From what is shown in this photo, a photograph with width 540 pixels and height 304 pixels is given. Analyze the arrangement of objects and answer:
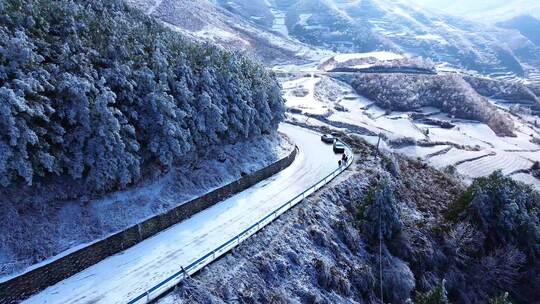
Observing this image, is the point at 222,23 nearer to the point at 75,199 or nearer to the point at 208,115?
the point at 208,115

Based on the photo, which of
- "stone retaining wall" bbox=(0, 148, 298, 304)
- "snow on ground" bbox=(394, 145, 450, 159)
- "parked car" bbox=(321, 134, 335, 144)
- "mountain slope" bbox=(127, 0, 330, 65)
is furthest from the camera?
"mountain slope" bbox=(127, 0, 330, 65)

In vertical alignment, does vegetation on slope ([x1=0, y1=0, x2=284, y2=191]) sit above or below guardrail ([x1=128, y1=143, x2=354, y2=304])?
above

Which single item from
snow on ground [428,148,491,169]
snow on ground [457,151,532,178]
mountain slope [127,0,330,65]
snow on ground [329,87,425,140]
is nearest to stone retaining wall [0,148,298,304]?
snow on ground [428,148,491,169]

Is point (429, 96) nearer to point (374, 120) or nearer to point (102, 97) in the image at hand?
point (374, 120)

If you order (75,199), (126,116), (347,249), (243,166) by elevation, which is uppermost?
(126,116)

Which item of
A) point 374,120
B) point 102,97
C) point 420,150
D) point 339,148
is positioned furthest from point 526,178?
point 102,97

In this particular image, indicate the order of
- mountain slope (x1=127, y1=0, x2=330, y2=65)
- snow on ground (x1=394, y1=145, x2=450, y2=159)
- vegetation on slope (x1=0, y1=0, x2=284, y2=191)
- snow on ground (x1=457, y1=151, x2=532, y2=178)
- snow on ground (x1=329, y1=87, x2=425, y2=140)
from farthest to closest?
mountain slope (x1=127, y1=0, x2=330, y2=65)
snow on ground (x1=329, y1=87, x2=425, y2=140)
snow on ground (x1=394, y1=145, x2=450, y2=159)
snow on ground (x1=457, y1=151, x2=532, y2=178)
vegetation on slope (x1=0, y1=0, x2=284, y2=191)

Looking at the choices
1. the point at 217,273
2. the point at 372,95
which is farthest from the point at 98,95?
the point at 372,95

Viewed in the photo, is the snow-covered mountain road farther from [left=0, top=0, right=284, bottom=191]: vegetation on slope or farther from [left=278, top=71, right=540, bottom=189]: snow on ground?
[left=278, top=71, right=540, bottom=189]: snow on ground
